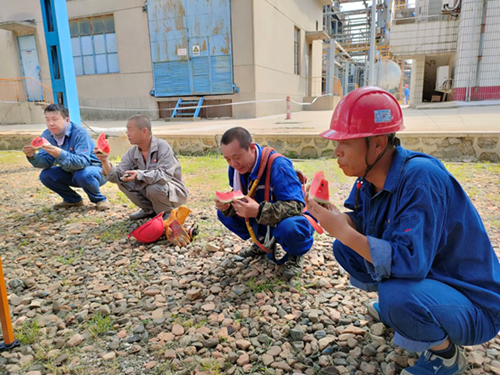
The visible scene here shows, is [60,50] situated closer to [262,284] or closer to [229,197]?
[229,197]

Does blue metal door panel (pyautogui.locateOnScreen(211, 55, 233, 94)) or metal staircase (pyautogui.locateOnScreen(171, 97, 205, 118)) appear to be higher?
blue metal door panel (pyautogui.locateOnScreen(211, 55, 233, 94))

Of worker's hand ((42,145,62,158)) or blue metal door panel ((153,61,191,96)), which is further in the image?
blue metal door panel ((153,61,191,96))

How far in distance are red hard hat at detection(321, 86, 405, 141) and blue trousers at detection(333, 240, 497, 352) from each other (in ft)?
2.09

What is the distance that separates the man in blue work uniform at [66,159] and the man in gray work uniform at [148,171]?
70 cm

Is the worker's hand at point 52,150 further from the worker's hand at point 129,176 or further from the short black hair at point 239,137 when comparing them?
the short black hair at point 239,137

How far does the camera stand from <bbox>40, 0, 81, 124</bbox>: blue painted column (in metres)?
6.45

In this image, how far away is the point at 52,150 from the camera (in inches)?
154

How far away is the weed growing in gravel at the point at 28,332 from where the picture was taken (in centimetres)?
210

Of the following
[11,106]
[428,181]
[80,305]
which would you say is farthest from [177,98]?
[428,181]

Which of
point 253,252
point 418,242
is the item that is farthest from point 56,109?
point 418,242

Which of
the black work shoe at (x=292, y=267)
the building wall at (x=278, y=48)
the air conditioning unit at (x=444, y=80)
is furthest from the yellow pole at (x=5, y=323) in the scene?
the air conditioning unit at (x=444, y=80)

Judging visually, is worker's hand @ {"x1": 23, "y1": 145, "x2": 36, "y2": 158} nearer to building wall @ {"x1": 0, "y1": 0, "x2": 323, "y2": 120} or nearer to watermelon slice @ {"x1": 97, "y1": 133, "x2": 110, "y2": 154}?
watermelon slice @ {"x1": 97, "y1": 133, "x2": 110, "y2": 154}

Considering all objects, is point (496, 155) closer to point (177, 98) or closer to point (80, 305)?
point (80, 305)

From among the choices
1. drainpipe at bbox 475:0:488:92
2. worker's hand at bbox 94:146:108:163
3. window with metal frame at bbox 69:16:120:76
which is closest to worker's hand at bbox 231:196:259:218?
worker's hand at bbox 94:146:108:163
